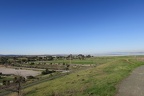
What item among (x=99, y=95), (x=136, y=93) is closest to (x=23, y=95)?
(x=99, y=95)

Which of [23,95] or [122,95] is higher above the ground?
[122,95]

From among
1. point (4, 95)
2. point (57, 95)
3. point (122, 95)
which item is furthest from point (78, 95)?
point (4, 95)

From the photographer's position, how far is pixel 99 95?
53.0 feet

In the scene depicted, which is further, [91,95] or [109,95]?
[91,95]

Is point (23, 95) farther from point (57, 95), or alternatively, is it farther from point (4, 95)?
point (57, 95)

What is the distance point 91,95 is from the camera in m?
Answer: 16.5

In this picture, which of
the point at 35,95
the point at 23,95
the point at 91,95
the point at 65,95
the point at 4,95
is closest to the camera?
the point at 91,95

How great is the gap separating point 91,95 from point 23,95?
15.4 m

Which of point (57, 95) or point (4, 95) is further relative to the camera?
point (4, 95)

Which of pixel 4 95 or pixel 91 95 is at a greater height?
pixel 91 95

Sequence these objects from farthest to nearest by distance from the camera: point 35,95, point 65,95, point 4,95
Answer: point 4,95 → point 35,95 → point 65,95

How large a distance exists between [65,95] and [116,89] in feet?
15.9

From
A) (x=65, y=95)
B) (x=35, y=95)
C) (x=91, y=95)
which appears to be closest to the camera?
(x=91, y=95)

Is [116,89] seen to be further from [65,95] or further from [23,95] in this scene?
[23,95]
